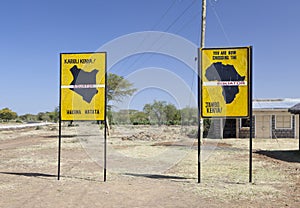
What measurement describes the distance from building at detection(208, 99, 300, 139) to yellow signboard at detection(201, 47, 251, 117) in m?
17.6

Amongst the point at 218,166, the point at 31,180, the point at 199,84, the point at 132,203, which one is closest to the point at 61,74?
the point at 31,180

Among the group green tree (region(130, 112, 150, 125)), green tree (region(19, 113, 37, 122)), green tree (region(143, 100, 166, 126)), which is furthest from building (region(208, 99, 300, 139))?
green tree (region(19, 113, 37, 122))

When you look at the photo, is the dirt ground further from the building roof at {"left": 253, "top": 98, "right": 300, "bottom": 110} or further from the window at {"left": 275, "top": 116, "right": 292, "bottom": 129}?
the building roof at {"left": 253, "top": 98, "right": 300, "bottom": 110}

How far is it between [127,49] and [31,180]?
8.31 meters

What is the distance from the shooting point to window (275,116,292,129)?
25719 millimetres

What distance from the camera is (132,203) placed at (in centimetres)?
653

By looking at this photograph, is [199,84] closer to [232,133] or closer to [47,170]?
[47,170]

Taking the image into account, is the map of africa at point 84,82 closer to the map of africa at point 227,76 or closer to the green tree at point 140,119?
the map of africa at point 227,76

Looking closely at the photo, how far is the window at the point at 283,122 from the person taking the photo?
25719 millimetres

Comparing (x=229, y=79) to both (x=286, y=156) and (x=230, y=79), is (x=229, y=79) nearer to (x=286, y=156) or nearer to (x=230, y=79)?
(x=230, y=79)

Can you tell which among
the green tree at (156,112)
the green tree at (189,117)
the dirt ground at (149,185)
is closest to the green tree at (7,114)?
the green tree at (156,112)

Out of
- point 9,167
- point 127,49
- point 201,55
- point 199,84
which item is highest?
point 127,49

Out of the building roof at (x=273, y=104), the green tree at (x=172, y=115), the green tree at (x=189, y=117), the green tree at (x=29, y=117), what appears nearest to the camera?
the building roof at (x=273, y=104)

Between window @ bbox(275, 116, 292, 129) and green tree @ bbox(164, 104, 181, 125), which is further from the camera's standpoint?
green tree @ bbox(164, 104, 181, 125)
